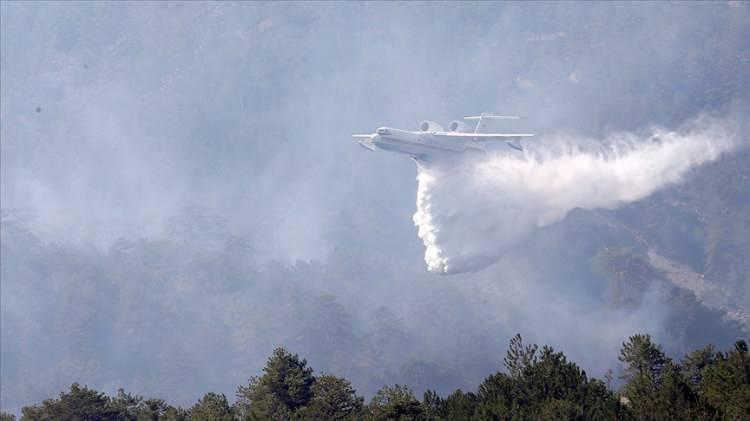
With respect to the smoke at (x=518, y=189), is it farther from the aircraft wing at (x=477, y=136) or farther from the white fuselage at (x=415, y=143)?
the aircraft wing at (x=477, y=136)

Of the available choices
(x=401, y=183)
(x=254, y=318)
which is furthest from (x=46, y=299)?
(x=401, y=183)

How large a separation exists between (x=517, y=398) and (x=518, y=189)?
39.4 m

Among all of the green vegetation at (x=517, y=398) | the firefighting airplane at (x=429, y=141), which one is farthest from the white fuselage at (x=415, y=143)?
the green vegetation at (x=517, y=398)

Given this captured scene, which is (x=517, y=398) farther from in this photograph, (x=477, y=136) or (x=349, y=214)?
(x=349, y=214)

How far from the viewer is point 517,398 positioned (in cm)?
5322

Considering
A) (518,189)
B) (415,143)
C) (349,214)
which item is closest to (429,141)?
(415,143)

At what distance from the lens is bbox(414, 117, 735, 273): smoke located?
290 feet

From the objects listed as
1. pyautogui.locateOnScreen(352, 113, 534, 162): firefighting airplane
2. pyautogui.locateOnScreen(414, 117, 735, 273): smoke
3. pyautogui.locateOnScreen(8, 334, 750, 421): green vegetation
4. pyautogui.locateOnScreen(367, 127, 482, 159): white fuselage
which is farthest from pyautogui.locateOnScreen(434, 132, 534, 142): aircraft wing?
pyautogui.locateOnScreen(8, 334, 750, 421): green vegetation

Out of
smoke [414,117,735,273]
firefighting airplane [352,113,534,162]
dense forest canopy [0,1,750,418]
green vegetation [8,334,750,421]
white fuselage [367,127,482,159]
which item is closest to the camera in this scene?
green vegetation [8,334,750,421]

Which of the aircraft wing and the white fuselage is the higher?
the aircraft wing

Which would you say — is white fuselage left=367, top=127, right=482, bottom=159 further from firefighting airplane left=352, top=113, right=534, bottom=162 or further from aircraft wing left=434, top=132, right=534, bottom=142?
aircraft wing left=434, top=132, right=534, bottom=142

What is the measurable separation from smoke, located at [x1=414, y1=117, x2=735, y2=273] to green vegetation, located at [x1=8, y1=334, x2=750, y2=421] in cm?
2865

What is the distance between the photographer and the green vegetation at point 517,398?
49031 millimetres

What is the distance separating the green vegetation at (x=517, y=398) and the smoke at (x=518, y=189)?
28.7 metres
